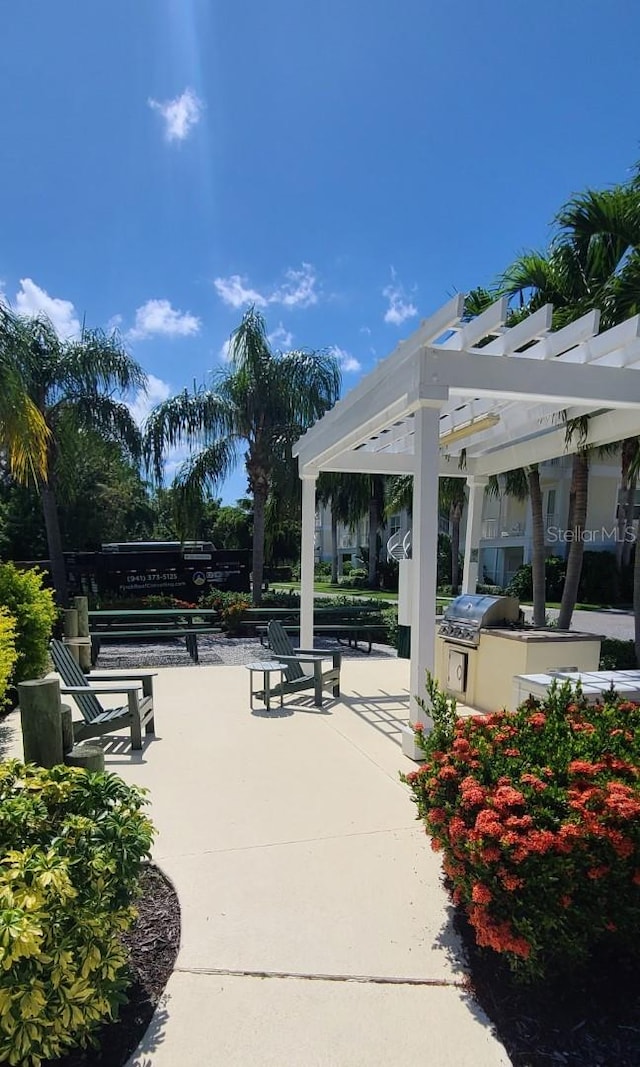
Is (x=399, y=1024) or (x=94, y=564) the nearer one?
(x=399, y=1024)

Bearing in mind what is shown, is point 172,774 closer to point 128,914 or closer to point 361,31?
point 128,914

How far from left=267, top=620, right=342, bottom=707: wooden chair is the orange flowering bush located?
14.3ft

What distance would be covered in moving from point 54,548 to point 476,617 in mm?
10994

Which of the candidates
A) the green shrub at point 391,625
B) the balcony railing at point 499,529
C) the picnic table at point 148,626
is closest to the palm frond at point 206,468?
the picnic table at point 148,626

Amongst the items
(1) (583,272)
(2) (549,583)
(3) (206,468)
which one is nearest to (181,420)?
(3) (206,468)

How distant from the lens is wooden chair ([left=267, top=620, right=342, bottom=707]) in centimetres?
697

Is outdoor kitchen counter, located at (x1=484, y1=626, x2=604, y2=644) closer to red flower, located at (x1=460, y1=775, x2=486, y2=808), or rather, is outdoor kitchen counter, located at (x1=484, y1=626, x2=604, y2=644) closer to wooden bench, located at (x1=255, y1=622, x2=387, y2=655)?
red flower, located at (x1=460, y1=775, x2=486, y2=808)

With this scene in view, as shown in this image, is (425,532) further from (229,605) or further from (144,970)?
(229,605)

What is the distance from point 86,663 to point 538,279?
957cm

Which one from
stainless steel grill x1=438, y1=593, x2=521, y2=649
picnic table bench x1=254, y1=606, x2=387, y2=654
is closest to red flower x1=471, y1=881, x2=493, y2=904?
stainless steel grill x1=438, y1=593, x2=521, y2=649

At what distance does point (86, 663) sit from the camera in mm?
9156

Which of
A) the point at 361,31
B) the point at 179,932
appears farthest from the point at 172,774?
the point at 361,31

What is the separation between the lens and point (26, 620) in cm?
706

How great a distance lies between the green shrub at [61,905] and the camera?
5.46ft
